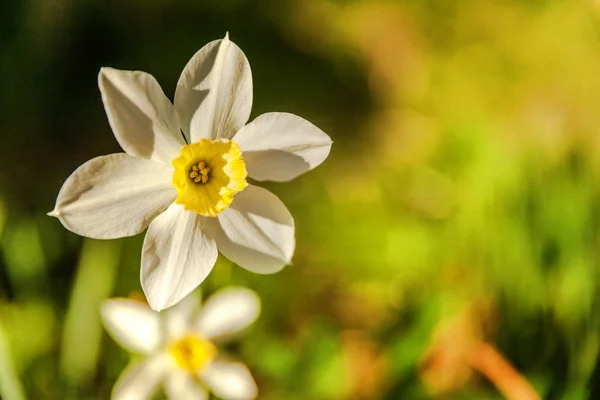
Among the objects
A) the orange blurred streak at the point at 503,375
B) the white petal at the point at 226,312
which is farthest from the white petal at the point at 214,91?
the orange blurred streak at the point at 503,375

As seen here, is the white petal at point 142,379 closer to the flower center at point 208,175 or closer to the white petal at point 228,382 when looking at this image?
the white petal at point 228,382

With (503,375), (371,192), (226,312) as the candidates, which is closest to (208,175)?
(226,312)

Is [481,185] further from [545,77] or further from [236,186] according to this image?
[236,186]

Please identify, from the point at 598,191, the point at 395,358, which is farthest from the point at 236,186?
the point at 598,191

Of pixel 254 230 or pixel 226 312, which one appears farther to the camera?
pixel 226 312

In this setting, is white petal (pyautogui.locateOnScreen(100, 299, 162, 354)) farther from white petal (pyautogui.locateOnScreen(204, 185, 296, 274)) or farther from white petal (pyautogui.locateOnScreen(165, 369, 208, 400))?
white petal (pyautogui.locateOnScreen(204, 185, 296, 274))

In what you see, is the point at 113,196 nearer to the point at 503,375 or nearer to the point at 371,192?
the point at 503,375
